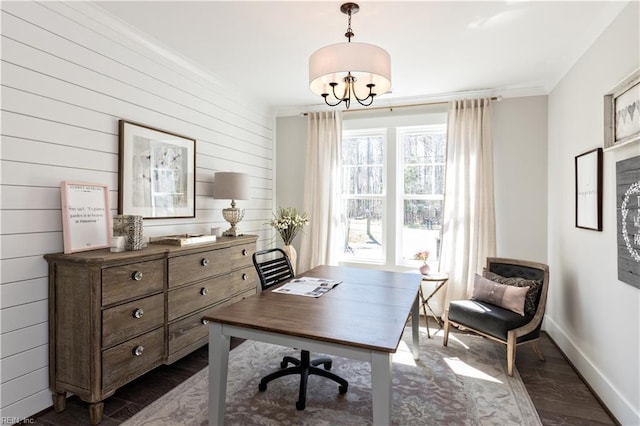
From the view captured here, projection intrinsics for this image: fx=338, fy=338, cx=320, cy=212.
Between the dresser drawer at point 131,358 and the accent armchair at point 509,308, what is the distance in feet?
8.26

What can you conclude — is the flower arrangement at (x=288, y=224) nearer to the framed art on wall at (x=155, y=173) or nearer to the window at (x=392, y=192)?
the window at (x=392, y=192)

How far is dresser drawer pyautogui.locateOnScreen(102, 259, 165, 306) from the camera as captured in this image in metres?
2.11

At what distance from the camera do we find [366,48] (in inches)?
76.4

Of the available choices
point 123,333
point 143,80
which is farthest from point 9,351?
point 143,80

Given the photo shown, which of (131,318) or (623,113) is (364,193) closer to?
(623,113)

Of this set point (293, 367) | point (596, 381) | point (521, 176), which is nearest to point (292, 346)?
point (293, 367)

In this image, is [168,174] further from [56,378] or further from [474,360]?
[474,360]

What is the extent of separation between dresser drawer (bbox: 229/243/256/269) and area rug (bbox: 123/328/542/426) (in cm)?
83

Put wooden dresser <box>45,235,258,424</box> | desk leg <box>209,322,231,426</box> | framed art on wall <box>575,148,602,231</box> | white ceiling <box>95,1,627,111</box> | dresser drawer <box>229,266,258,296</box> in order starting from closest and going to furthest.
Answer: desk leg <box>209,322,231,426</box> → wooden dresser <box>45,235,258,424</box> → white ceiling <box>95,1,627,111</box> → framed art on wall <box>575,148,602,231</box> → dresser drawer <box>229,266,258,296</box>

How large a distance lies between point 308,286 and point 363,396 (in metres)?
0.88

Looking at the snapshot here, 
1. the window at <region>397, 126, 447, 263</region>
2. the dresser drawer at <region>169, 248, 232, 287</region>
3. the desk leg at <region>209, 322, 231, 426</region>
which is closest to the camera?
the desk leg at <region>209, 322, 231, 426</region>

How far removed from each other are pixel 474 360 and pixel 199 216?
2.98 metres

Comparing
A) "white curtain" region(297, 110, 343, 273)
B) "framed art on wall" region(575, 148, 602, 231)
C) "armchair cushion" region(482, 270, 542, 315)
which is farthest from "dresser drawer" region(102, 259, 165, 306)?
"framed art on wall" region(575, 148, 602, 231)

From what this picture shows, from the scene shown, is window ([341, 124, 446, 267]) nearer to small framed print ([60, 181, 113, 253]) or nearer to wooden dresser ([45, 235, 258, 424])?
wooden dresser ([45, 235, 258, 424])
